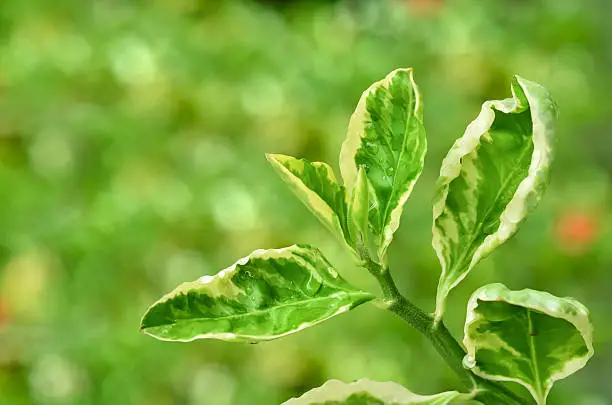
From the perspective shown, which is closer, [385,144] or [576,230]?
[385,144]

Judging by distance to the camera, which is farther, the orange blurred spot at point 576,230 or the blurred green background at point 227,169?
the orange blurred spot at point 576,230

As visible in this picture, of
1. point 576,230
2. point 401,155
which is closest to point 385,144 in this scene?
point 401,155

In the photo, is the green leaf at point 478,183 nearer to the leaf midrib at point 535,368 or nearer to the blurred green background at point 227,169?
the leaf midrib at point 535,368

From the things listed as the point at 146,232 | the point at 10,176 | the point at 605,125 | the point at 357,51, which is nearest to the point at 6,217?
the point at 10,176

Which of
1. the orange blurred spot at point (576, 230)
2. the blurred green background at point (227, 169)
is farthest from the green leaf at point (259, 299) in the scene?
the orange blurred spot at point (576, 230)

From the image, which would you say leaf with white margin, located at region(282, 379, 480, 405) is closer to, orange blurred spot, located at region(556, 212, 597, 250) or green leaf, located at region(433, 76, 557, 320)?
green leaf, located at region(433, 76, 557, 320)

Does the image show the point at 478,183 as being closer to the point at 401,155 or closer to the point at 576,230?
the point at 401,155
